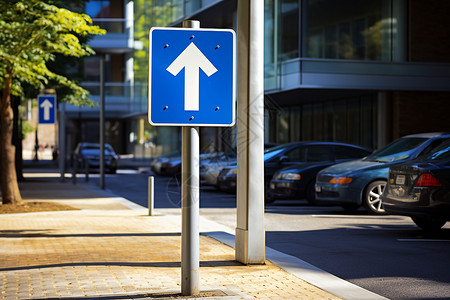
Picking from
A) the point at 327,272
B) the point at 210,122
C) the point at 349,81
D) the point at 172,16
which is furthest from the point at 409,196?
the point at 172,16

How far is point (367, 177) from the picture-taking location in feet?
46.5

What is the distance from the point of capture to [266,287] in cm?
688

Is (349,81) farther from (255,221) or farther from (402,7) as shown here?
(255,221)

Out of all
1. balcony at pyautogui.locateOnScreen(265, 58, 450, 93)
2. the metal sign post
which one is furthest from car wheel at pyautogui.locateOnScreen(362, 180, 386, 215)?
balcony at pyautogui.locateOnScreen(265, 58, 450, 93)

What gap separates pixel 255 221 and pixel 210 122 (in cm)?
234

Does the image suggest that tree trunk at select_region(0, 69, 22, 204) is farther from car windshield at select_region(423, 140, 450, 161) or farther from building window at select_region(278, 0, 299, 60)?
building window at select_region(278, 0, 299, 60)

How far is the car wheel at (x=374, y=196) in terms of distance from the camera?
14157 mm

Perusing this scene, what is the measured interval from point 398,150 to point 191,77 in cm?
936

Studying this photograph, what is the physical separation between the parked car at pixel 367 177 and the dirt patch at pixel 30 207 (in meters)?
5.51

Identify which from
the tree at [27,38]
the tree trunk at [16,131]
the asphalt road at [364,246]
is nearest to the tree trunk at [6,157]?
the tree at [27,38]

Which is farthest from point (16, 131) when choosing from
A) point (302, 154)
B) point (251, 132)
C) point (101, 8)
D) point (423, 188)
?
point (101, 8)

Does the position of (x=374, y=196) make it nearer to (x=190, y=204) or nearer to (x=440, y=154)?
(x=440, y=154)

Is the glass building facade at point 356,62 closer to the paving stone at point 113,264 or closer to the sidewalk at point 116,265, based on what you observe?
the sidewalk at point 116,265

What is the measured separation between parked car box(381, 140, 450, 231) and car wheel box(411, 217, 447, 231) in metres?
0.78
